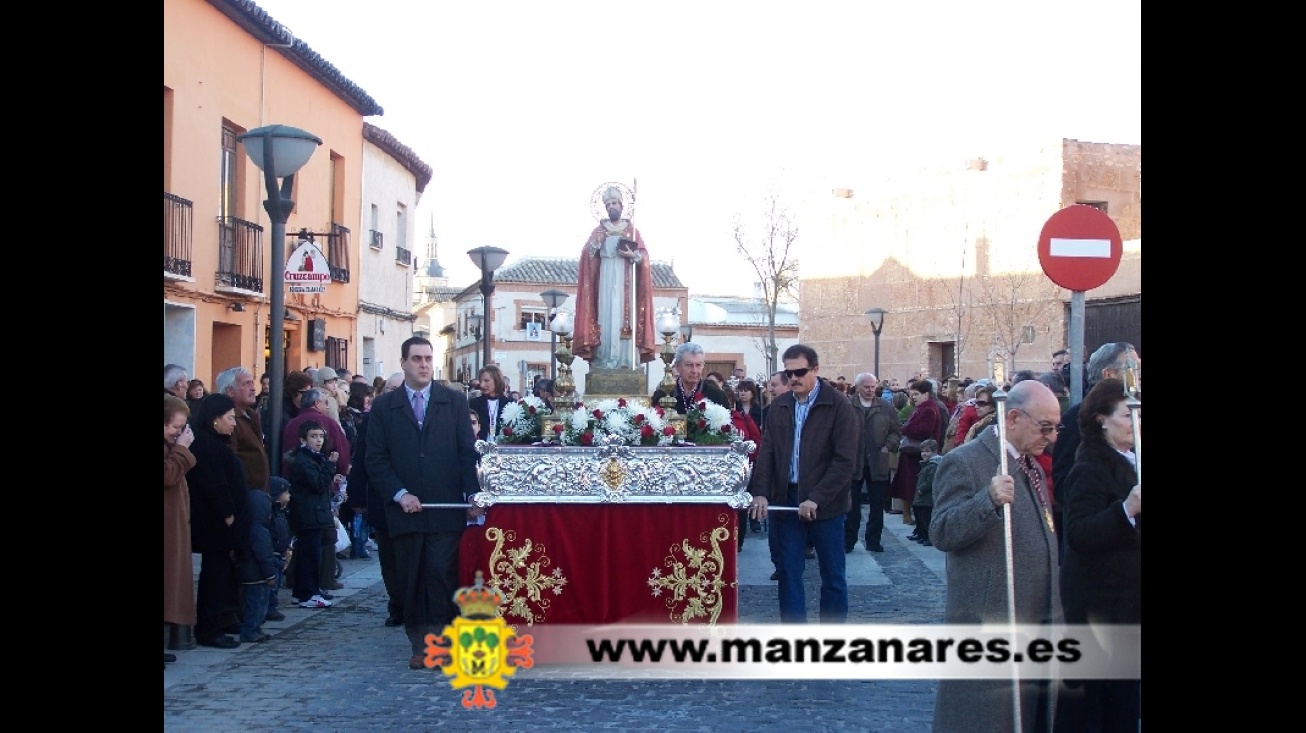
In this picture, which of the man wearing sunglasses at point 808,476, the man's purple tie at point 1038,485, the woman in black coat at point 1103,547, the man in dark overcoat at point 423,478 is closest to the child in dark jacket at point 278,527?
the man in dark overcoat at point 423,478

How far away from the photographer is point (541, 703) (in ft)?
23.5

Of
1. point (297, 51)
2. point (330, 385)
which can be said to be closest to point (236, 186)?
point (297, 51)

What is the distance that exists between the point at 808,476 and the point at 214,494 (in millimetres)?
3766

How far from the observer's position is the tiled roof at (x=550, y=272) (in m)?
58.2

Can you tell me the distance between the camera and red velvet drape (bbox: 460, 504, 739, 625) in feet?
26.6

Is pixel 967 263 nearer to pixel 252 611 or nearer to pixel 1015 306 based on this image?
pixel 1015 306

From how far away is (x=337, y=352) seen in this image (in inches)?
962

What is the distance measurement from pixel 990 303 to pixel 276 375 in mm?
28578

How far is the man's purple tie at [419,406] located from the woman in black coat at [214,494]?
1207 mm

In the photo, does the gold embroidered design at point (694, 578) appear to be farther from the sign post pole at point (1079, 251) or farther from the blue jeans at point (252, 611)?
the blue jeans at point (252, 611)

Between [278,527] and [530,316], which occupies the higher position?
[530,316]

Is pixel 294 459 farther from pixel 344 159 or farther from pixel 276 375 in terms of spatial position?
pixel 344 159

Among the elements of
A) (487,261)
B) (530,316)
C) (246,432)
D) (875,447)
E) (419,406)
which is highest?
(530,316)
